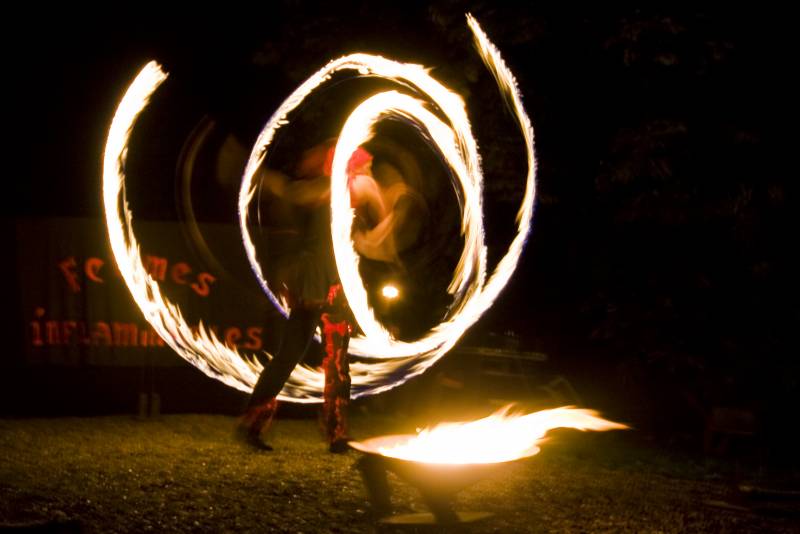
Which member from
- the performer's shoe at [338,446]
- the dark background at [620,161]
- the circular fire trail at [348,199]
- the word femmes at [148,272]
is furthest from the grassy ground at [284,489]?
the dark background at [620,161]

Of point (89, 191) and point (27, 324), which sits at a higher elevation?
point (89, 191)

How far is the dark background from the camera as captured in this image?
8641 mm

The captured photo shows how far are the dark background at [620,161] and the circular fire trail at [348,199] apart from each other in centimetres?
86

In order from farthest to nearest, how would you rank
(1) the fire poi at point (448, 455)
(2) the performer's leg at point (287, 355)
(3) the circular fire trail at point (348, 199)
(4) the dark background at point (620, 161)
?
(4) the dark background at point (620, 161) < (3) the circular fire trail at point (348, 199) < (2) the performer's leg at point (287, 355) < (1) the fire poi at point (448, 455)

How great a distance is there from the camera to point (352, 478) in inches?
227

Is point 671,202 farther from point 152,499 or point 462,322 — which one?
point 152,499

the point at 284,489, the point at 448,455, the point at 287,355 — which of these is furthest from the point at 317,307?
the point at 448,455

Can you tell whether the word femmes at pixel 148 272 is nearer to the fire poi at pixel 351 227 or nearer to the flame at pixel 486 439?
the fire poi at pixel 351 227

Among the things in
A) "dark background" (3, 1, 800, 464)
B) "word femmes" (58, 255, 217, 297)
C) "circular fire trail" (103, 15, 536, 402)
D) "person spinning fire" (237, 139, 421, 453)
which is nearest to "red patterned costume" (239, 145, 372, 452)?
"person spinning fire" (237, 139, 421, 453)

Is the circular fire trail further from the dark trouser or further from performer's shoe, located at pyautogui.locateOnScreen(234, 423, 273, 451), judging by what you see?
performer's shoe, located at pyautogui.locateOnScreen(234, 423, 273, 451)

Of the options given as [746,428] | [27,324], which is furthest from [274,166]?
[746,428]

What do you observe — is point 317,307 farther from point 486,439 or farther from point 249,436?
point 486,439

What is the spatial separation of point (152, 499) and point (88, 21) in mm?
8839

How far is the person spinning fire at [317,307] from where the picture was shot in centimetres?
625
